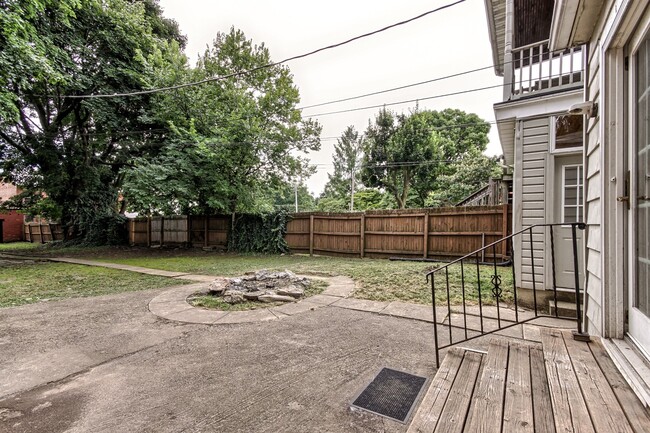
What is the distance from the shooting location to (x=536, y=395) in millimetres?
1559

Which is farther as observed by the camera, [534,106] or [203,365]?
[534,106]

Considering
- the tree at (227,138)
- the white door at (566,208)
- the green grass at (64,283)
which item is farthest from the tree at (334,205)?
the white door at (566,208)

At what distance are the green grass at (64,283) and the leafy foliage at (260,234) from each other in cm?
477

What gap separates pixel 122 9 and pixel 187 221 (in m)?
8.81

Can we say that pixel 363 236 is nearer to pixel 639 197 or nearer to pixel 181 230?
pixel 639 197

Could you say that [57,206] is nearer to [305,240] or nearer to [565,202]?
[305,240]

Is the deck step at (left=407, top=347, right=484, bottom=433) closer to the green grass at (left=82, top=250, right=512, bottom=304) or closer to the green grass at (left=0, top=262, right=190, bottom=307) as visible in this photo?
the green grass at (left=82, top=250, right=512, bottom=304)

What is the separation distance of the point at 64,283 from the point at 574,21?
361 inches

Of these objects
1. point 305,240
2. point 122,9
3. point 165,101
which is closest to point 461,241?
point 305,240

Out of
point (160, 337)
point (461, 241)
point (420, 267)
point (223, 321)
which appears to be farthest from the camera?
point (461, 241)

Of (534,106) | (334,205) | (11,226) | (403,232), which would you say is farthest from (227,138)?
(11,226)

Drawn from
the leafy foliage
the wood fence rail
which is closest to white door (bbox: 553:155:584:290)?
the wood fence rail

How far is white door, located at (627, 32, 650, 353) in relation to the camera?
150 cm

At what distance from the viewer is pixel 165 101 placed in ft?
35.9
